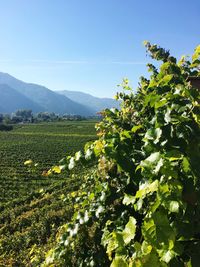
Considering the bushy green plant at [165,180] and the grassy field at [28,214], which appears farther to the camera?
the grassy field at [28,214]

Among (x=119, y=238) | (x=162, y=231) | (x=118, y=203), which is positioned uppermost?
(x=162, y=231)

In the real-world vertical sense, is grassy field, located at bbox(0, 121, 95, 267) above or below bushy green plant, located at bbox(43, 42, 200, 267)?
below

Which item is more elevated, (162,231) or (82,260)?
(162,231)

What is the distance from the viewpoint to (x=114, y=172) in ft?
9.57

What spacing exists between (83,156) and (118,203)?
2.63 ft

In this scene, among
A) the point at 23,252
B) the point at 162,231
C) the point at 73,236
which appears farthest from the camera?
the point at 23,252

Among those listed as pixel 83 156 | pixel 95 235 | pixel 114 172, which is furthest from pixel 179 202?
pixel 95 235

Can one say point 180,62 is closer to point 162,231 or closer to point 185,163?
point 185,163

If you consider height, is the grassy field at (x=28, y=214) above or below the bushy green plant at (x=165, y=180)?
below

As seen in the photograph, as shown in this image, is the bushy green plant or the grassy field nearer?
the bushy green plant

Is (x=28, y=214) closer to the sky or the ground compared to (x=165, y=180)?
closer to the ground

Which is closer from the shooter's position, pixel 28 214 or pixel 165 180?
pixel 165 180

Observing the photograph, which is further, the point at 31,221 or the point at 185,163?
the point at 31,221

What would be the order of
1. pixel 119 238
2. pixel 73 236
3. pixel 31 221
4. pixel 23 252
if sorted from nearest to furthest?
pixel 119 238 < pixel 73 236 < pixel 23 252 < pixel 31 221
